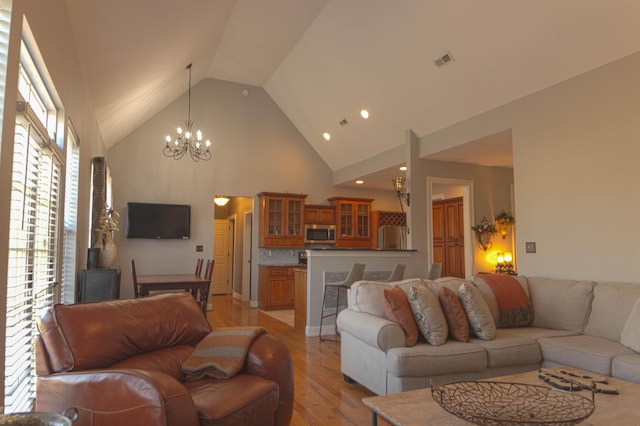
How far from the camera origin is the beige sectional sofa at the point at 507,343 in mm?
2762

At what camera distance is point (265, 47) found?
21.6 feet

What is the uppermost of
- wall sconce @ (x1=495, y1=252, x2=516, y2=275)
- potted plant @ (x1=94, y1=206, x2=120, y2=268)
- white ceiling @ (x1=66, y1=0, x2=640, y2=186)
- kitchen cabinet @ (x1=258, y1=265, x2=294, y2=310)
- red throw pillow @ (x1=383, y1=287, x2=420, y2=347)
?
white ceiling @ (x1=66, y1=0, x2=640, y2=186)

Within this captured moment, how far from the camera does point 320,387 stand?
11.0 feet

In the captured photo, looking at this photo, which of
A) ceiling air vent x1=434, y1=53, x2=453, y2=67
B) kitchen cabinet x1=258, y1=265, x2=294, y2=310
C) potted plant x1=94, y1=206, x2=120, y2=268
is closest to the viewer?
potted plant x1=94, y1=206, x2=120, y2=268

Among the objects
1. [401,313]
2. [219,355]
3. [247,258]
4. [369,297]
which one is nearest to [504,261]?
[369,297]

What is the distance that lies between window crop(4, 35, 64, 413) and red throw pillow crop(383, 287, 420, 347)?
226 cm

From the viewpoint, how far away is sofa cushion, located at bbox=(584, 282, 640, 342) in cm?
319

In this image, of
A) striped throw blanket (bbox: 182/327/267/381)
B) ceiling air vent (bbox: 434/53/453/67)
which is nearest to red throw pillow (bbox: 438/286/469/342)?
striped throw blanket (bbox: 182/327/267/381)

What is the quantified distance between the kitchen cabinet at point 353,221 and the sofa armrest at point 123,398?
710 centimetres

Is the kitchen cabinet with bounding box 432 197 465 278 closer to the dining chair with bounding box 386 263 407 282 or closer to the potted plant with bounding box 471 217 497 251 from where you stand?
the potted plant with bounding box 471 217 497 251

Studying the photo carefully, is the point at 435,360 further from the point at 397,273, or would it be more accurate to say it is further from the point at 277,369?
the point at 397,273

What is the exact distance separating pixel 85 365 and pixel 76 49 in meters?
2.68

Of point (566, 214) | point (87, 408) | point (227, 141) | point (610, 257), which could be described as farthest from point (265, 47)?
point (87, 408)

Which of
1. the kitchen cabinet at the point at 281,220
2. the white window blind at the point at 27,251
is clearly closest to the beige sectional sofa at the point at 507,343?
the white window blind at the point at 27,251
